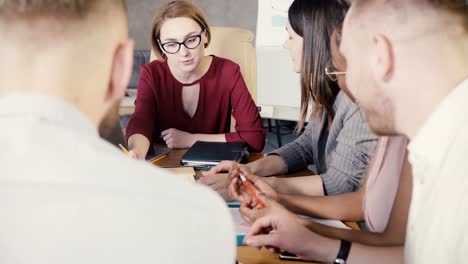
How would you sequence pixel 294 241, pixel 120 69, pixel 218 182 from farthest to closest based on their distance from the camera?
pixel 218 182
pixel 294 241
pixel 120 69

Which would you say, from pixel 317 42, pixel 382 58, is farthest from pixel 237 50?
pixel 382 58

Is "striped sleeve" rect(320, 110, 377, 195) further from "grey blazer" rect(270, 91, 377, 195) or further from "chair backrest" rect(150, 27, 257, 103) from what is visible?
"chair backrest" rect(150, 27, 257, 103)

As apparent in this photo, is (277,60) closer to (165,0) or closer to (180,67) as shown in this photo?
(165,0)

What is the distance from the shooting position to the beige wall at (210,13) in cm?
463

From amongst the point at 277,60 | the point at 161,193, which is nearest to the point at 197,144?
the point at 161,193

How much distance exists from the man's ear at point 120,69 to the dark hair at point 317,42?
1.13m

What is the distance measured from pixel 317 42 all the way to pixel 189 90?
2.63ft

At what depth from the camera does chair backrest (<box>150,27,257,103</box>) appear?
2773 millimetres

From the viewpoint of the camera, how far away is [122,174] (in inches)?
23.7

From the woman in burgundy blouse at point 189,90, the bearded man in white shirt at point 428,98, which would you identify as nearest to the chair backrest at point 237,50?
the woman in burgundy blouse at point 189,90

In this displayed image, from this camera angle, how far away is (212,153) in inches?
72.1

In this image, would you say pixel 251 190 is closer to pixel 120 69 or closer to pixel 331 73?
pixel 331 73

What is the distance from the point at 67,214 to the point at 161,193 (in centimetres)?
10

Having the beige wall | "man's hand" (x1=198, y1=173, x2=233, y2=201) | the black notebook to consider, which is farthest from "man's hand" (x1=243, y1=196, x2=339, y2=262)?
the beige wall
